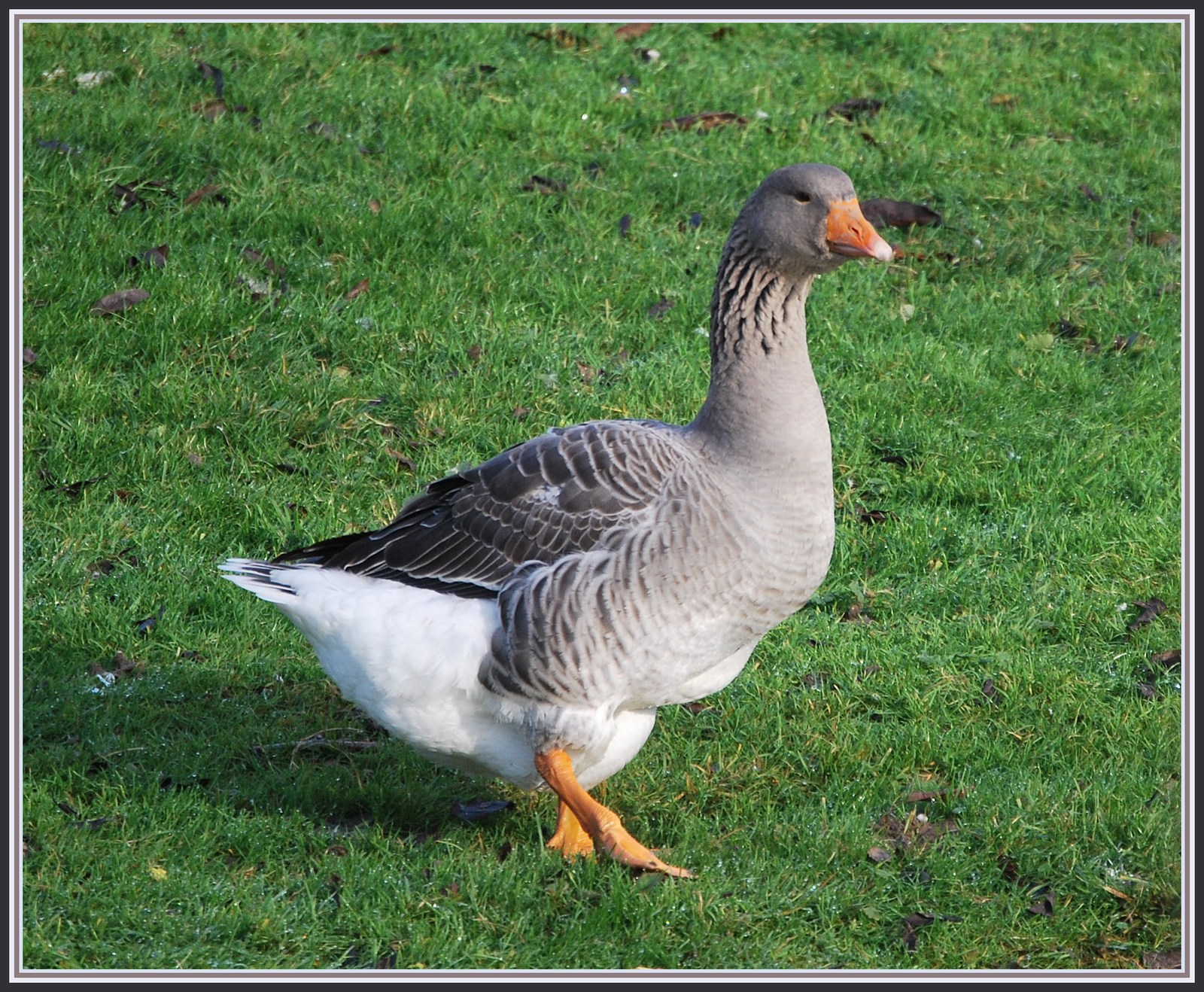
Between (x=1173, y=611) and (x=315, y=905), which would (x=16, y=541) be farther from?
(x=1173, y=611)

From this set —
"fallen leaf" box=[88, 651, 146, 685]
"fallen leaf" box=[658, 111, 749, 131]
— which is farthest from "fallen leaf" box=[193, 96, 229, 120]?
"fallen leaf" box=[88, 651, 146, 685]

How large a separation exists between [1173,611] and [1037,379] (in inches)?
76.2

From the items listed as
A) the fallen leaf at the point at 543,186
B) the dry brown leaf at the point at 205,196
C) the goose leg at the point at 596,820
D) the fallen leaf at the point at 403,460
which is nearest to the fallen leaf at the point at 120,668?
the fallen leaf at the point at 403,460

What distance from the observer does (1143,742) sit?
5598 millimetres

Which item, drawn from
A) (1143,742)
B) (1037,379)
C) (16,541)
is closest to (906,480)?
(1037,379)

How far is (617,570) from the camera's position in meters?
4.60

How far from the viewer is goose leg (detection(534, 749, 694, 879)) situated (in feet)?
15.6

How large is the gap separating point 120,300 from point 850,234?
4.67 meters

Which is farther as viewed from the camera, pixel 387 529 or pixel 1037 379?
pixel 1037 379

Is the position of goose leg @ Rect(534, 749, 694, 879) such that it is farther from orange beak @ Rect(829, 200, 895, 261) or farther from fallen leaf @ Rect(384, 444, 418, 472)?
fallen leaf @ Rect(384, 444, 418, 472)

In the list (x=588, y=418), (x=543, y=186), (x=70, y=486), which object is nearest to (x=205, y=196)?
(x=543, y=186)

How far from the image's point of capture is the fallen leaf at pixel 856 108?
1005 cm

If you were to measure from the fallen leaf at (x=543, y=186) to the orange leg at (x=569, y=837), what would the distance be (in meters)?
5.02

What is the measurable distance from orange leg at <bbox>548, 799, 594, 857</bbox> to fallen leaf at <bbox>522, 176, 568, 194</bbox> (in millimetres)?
5019
